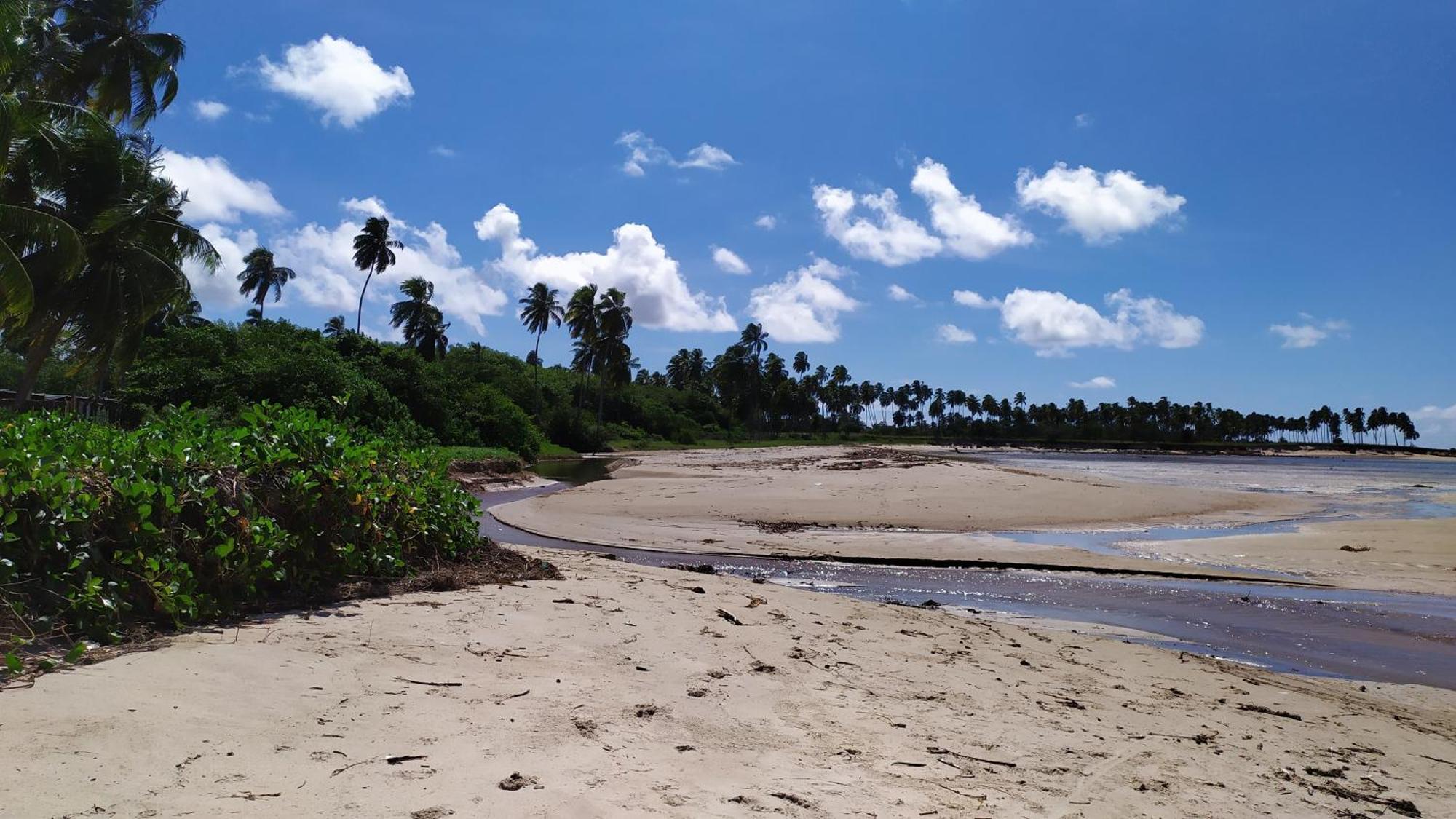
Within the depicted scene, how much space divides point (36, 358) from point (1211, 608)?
28725 mm

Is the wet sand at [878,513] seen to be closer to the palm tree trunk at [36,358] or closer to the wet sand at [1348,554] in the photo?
the wet sand at [1348,554]

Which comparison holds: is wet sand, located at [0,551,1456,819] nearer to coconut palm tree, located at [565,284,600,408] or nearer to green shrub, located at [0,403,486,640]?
green shrub, located at [0,403,486,640]

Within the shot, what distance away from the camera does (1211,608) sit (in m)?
10.3

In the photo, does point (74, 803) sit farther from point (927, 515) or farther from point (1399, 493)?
point (1399, 493)

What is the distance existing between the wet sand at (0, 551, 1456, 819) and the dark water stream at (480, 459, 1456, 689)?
1.26 metres

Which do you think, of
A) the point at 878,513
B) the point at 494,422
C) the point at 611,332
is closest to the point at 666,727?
the point at 878,513

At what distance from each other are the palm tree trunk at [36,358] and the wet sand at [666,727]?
847 inches

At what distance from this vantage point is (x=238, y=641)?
4.76 m

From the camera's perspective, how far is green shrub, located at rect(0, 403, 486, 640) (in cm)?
458

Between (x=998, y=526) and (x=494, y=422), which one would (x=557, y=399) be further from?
(x=998, y=526)

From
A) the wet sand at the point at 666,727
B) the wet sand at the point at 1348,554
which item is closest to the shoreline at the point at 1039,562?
the wet sand at the point at 1348,554

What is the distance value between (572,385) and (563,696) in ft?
A: 271

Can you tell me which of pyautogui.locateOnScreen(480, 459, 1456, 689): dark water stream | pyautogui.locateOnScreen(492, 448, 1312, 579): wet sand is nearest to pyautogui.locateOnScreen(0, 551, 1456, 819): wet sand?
pyautogui.locateOnScreen(480, 459, 1456, 689): dark water stream

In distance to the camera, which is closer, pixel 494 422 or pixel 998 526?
pixel 998 526
